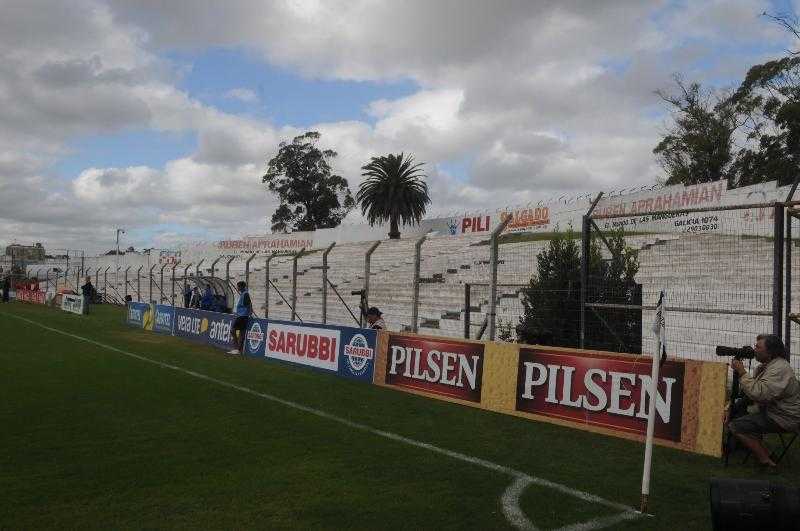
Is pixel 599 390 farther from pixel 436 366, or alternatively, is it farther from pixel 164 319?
pixel 164 319

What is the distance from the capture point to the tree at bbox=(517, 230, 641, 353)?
11.9 metres

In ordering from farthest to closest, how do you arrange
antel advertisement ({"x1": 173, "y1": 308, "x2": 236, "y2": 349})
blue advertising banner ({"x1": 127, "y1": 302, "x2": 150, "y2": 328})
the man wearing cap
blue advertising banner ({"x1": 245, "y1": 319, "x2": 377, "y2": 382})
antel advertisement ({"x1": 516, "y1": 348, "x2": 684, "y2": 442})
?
blue advertising banner ({"x1": 127, "y1": 302, "x2": 150, "y2": 328}) < antel advertisement ({"x1": 173, "y1": 308, "x2": 236, "y2": 349}) < the man wearing cap < blue advertising banner ({"x1": 245, "y1": 319, "x2": 377, "y2": 382}) < antel advertisement ({"x1": 516, "y1": 348, "x2": 684, "y2": 442})

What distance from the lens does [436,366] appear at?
34.5 feet

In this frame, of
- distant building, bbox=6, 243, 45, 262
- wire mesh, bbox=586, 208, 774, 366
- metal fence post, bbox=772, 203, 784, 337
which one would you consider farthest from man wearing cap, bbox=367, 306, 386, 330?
distant building, bbox=6, 243, 45, 262

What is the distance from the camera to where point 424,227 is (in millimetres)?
52969

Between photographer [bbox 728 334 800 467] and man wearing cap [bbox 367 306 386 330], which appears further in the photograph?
man wearing cap [bbox 367 306 386 330]

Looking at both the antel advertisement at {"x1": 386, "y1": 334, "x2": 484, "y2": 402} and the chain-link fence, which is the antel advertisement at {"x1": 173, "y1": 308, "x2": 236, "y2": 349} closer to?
the chain-link fence


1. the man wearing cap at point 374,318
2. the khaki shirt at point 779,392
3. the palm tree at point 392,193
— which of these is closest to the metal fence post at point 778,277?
the khaki shirt at point 779,392

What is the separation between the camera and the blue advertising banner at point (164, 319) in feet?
70.5

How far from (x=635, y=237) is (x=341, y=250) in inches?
818

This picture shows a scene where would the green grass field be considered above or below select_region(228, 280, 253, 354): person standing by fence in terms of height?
below

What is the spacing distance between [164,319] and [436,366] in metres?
14.3

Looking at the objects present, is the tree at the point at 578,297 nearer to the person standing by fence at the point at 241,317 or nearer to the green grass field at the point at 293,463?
the green grass field at the point at 293,463

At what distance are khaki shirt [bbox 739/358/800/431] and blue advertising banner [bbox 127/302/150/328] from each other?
20958mm
